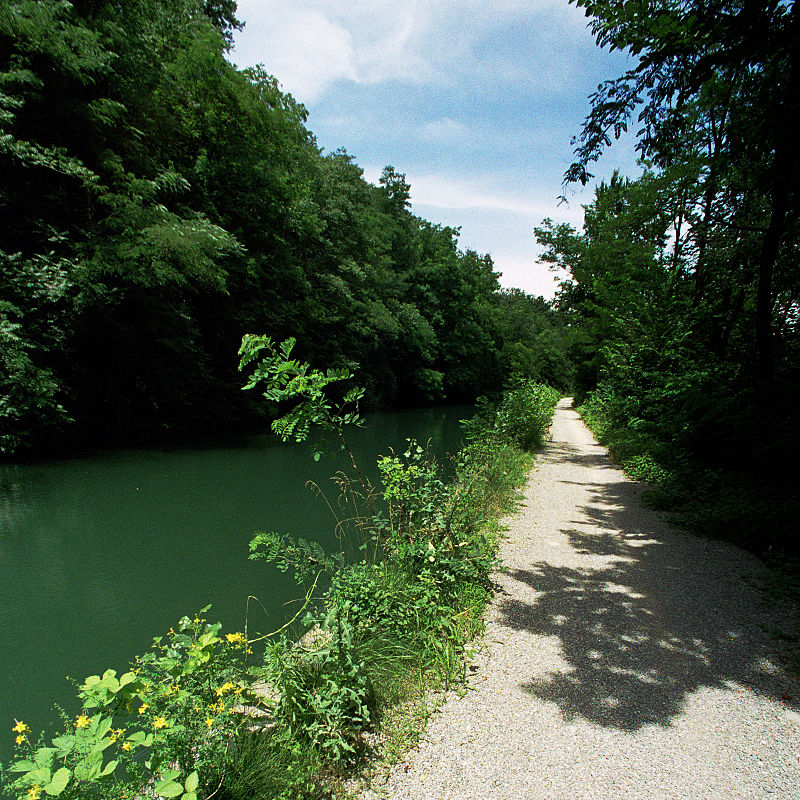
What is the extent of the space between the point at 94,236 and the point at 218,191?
208 inches

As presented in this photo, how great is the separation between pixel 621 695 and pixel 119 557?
5.80 meters

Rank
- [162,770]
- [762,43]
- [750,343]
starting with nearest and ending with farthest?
[162,770] < [762,43] < [750,343]

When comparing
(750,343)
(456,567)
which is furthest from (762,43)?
(750,343)

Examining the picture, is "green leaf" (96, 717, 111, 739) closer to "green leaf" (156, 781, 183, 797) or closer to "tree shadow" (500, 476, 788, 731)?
"green leaf" (156, 781, 183, 797)

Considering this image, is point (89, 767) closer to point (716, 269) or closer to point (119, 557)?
point (119, 557)

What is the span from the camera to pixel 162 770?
1580 millimetres

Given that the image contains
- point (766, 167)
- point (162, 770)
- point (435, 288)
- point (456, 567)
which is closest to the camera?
point (162, 770)

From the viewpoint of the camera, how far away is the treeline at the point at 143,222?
10.3 m

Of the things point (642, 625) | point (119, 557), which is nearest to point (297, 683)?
point (642, 625)

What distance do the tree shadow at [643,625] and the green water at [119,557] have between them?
2.57m

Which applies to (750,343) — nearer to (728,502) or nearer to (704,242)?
(704,242)

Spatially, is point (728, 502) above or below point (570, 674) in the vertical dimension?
above

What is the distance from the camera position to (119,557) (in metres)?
5.93

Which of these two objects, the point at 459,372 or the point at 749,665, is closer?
the point at 749,665
